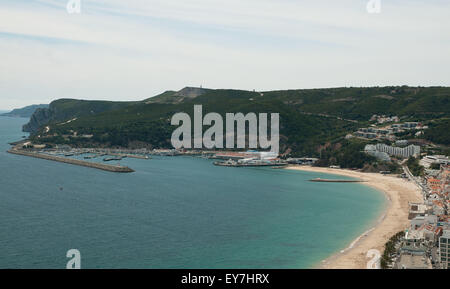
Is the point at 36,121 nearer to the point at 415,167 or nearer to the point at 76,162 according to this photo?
the point at 76,162

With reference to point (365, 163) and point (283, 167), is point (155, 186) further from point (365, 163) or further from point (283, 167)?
point (365, 163)
